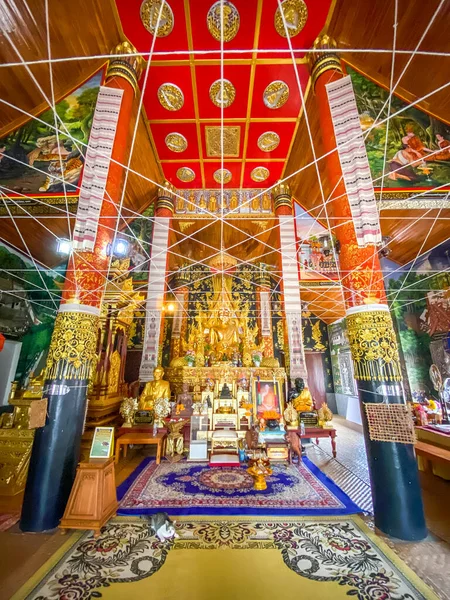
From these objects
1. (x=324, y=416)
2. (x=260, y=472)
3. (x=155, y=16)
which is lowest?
(x=260, y=472)

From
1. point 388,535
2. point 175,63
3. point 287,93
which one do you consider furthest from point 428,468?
point 175,63

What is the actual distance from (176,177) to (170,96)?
2.42m

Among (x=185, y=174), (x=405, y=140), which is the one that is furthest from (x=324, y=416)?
(x=185, y=174)

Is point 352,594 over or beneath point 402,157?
beneath

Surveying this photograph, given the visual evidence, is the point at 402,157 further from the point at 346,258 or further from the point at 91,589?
the point at 91,589

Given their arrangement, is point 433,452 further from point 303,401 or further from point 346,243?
point 346,243

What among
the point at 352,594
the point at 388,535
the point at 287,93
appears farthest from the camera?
the point at 287,93

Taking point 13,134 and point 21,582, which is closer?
point 21,582

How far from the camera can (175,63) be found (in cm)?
525

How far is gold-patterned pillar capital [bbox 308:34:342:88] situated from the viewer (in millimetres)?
4234

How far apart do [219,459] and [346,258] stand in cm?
405

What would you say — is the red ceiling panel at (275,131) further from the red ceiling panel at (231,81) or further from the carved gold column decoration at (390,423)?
the carved gold column decoration at (390,423)

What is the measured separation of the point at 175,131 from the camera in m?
6.69

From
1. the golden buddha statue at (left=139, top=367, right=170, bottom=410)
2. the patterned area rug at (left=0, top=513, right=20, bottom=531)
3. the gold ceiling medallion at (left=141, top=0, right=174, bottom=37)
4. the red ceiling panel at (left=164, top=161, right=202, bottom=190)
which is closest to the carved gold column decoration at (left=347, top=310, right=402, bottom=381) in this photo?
the golden buddha statue at (left=139, top=367, right=170, bottom=410)
